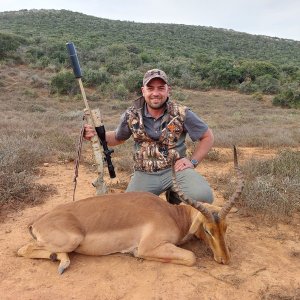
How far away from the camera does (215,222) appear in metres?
4.09

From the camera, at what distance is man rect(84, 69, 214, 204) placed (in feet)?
17.7

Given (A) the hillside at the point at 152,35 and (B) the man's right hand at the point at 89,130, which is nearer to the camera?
(B) the man's right hand at the point at 89,130

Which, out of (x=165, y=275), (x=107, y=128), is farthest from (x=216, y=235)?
(x=107, y=128)

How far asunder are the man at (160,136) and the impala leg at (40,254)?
64.2 inches

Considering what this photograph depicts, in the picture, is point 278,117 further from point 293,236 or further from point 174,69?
point 174,69

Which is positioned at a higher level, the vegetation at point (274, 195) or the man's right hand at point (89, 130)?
the man's right hand at point (89, 130)

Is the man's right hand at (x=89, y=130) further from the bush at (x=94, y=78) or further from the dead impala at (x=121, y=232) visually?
the bush at (x=94, y=78)

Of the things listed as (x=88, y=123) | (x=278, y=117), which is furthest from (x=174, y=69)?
(x=88, y=123)

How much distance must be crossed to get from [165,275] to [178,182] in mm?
1628

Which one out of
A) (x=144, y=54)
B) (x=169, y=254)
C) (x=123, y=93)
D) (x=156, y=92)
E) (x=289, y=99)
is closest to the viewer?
(x=169, y=254)

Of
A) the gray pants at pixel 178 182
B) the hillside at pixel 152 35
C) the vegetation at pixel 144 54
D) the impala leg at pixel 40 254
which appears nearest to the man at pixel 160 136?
the gray pants at pixel 178 182

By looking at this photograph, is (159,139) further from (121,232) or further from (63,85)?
(63,85)

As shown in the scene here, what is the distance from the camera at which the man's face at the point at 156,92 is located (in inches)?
211

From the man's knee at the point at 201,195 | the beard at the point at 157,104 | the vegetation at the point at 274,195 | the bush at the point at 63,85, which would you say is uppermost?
the beard at the point at 157,104
